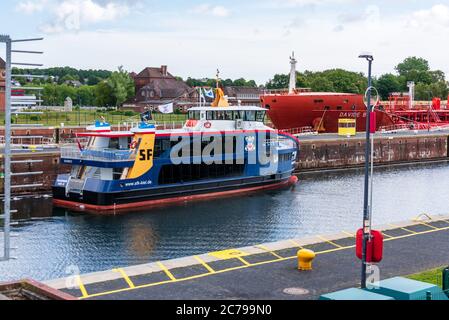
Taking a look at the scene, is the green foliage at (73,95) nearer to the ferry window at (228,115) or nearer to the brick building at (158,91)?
the brick building at (158,91)

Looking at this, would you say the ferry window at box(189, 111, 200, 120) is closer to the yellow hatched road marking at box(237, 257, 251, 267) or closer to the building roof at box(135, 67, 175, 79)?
the yellow hatched road marking at box(237, 257, 251, 267)

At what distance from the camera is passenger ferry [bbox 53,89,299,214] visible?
36.8m

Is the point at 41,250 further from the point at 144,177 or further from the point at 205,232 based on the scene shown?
the point at 144,177

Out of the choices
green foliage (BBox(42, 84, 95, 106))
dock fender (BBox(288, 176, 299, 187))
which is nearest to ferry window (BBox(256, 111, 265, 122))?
dock fender (BBox(288, 176, 299, 187))

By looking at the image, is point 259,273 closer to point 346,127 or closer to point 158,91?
point 346,127

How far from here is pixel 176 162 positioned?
39750mm

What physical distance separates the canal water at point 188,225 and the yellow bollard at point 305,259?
738 centimetres

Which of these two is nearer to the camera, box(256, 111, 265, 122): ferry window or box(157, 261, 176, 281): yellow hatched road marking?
box(157, 261, 176, 281): yellow hatched road marking

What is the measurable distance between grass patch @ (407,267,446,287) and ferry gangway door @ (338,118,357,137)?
4978 cm

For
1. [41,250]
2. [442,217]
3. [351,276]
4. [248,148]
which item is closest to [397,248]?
[351,276]

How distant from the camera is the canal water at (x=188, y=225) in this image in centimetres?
2603

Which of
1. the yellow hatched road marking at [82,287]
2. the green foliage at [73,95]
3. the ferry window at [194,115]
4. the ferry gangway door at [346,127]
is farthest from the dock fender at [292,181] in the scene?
the green foliage at [73,95]

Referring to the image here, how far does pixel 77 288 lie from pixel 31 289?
2.28 meters

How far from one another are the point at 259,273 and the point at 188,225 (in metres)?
14.2
